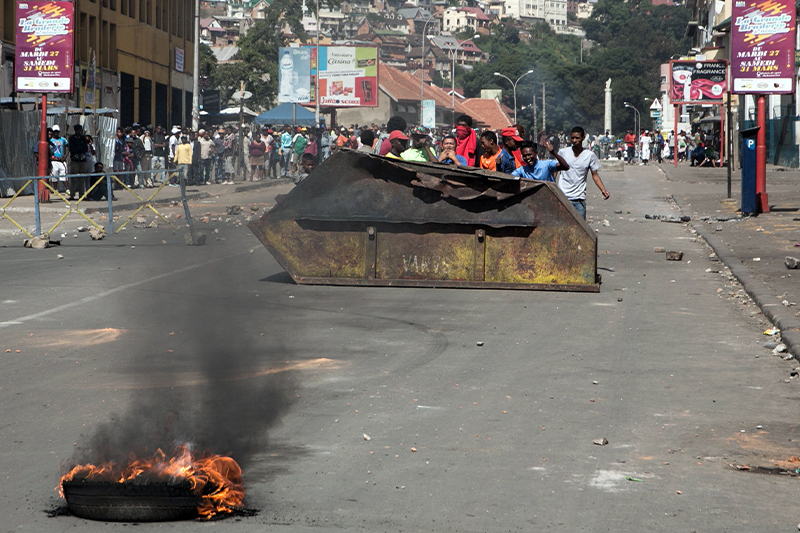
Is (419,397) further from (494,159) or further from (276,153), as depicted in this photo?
(276,153)

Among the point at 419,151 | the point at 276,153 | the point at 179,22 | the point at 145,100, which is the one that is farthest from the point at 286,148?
the point at 419,151

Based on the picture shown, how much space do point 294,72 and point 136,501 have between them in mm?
55399

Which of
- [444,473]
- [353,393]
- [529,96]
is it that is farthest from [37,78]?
[529,96]

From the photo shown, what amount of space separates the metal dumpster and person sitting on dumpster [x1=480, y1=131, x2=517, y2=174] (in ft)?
6.98

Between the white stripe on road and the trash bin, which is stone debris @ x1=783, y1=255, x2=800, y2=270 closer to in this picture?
the white stripe on road

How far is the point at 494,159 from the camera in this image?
13.7m

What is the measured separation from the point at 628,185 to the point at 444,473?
30.1 metres

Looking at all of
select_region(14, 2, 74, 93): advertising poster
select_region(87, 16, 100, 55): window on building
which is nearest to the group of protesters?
select_region(14, 2, 74, 93): advertising poster

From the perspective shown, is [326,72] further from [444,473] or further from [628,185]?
[444,473]

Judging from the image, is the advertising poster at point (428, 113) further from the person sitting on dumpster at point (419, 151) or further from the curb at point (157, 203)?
the person sitting on dumpster at point (419, 151)

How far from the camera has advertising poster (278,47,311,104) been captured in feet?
190

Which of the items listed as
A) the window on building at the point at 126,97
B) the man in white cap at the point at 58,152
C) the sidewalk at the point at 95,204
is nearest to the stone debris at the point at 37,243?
the sidewalk at the point at 95,204

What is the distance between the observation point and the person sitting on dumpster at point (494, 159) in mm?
13539

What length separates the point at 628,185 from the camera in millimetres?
33969
